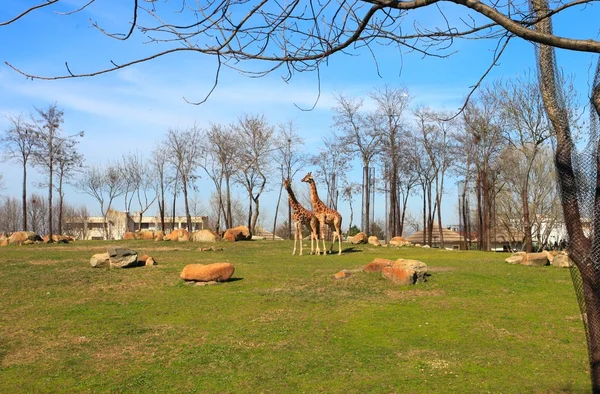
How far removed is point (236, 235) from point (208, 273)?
14001mm

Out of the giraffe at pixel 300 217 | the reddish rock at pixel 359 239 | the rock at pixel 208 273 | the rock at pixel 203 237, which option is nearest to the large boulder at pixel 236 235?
the rock at pixel 203 237

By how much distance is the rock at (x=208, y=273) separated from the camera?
12.8 metres

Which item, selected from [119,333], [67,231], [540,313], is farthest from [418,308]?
[67,231]

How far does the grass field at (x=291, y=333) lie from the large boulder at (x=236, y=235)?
39.7 feet

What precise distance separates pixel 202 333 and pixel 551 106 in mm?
6748

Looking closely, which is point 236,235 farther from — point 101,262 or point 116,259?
point 116,259

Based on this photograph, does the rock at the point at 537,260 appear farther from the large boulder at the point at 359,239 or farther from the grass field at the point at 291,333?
the large boulder at the point at 359,239

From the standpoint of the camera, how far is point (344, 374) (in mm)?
7098

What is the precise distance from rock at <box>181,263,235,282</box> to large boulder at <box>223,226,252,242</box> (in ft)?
43.9

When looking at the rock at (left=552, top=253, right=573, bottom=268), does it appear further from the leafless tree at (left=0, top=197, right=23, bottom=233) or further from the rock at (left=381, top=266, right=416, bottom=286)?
the leafless tree at (left=0, top=197, right=23, bottom=233)

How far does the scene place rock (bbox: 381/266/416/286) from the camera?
11961 millimetres

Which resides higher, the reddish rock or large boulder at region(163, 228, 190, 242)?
large boulder at region(163, 228, 190, 242)

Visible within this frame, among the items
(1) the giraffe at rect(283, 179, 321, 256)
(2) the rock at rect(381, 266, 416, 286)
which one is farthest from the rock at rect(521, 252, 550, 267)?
(1) the giraffe at rect(283, 179, 321, 256)

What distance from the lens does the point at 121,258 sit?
592 inches
